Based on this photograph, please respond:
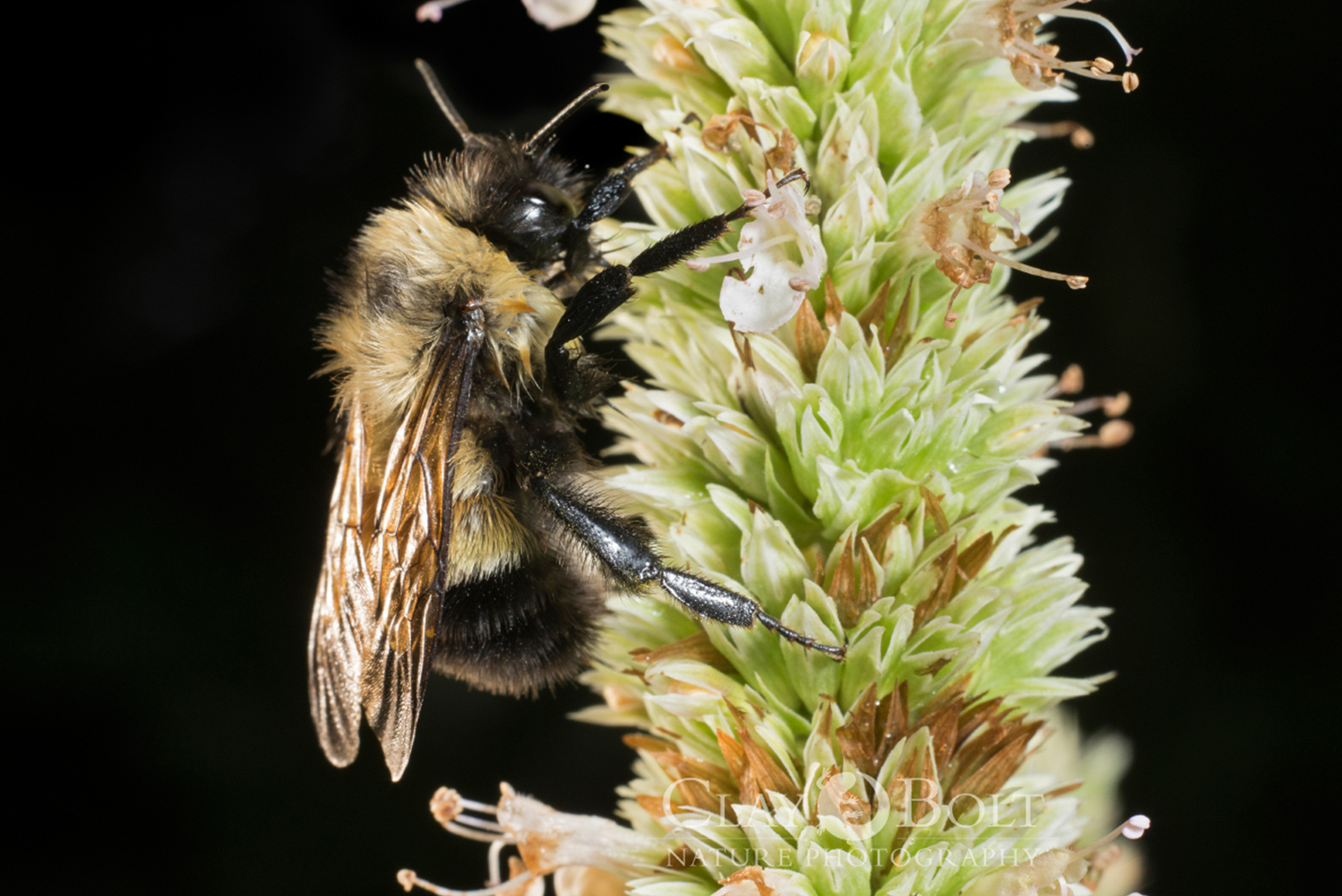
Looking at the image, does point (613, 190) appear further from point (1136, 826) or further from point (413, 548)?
point (1136, 826)

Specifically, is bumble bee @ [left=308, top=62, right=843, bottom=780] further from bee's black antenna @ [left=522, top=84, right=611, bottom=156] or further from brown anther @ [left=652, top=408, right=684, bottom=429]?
brown anther @ [left=652, top=408, right=684, bottom=429]

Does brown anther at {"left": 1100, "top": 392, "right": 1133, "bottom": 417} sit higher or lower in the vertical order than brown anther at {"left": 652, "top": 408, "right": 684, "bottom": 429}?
lower

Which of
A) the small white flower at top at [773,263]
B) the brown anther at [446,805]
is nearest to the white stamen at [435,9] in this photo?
the small white flower at top at [773,263]

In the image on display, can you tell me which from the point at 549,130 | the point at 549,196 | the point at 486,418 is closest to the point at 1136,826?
the point at 486,418

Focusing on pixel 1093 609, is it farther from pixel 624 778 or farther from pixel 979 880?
pixel 624 778

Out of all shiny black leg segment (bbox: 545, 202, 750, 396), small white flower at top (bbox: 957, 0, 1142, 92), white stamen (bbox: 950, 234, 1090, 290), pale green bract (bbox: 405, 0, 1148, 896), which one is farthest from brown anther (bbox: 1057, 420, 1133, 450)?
shiny black leg segment (bbox: 545, 202, 750, 396)

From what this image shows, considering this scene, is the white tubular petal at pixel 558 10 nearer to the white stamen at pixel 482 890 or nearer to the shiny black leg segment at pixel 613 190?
the shiny black leg segment at pixel 613 190
